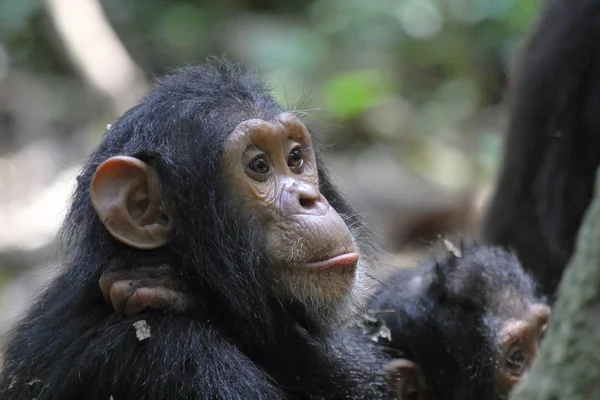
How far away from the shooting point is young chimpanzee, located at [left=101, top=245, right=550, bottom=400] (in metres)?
4.32

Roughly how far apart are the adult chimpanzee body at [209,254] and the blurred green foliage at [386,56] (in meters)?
7.40

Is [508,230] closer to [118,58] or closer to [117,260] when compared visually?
[117,260]

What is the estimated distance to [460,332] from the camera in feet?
14.3

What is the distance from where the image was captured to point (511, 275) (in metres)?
4.59

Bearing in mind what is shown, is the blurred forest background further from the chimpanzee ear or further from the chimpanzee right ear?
the chimpanzee ear

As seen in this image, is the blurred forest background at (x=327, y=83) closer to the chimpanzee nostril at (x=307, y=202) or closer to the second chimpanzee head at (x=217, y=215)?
the second chimpanzee head at (x=217, y=215)

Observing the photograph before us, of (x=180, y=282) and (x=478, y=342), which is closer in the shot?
(x=180, y=282)

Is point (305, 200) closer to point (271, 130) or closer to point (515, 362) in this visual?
point (271, 130)

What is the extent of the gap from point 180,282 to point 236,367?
16.5 inches

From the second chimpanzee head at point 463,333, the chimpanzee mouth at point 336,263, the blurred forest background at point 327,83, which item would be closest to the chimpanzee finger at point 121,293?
the chimpanzee mouth at point 336,263

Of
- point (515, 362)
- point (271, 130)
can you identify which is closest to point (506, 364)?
point (515, 362)

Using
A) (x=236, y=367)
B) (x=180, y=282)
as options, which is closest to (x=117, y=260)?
(x=180, y=282)

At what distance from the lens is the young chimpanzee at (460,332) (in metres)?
4.32

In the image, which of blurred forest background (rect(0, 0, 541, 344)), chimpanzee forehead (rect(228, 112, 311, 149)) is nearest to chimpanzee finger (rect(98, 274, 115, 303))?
chimpanzee forehead (rect(228, 112, 311, 149))
